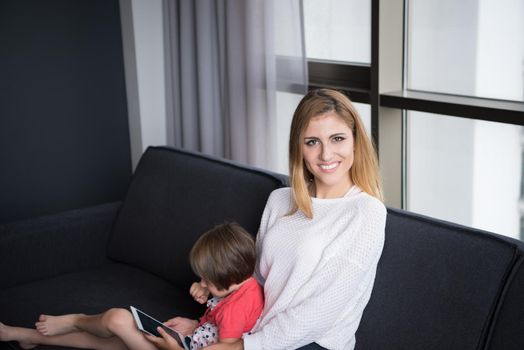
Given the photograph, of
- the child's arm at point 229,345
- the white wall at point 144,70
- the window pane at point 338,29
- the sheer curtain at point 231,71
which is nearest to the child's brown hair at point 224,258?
the child's arm at point 229,345

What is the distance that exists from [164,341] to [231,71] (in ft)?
4.71

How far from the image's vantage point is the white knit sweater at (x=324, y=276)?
6.29ft

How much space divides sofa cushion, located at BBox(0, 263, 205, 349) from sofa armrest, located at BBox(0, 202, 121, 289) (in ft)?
0.23

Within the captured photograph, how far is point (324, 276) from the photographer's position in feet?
6.36

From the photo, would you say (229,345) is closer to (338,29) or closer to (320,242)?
(320,242)

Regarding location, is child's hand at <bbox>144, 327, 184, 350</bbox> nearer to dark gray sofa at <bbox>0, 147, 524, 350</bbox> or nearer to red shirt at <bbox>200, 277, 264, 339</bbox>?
red shirt at <bbox>200, 277, 264, 339</bbox>

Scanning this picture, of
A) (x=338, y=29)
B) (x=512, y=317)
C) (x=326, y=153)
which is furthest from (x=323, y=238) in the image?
(x=338, y=29)

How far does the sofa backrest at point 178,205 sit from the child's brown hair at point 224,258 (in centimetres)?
36

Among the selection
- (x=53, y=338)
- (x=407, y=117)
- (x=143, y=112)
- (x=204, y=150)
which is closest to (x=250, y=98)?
(x=204, y=150)

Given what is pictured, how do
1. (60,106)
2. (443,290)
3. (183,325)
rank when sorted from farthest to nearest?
1. (60,106)
2. (183,325)
3. (443,290)

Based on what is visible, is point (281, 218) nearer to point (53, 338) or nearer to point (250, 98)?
point (53, 338)

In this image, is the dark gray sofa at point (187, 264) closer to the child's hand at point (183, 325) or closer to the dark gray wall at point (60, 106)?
the child's hand at point (183, 325)

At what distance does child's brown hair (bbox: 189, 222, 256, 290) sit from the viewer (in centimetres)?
206

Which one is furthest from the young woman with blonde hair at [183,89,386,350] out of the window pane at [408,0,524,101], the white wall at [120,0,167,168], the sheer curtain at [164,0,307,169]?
the white wall at [120,0,167,168]
